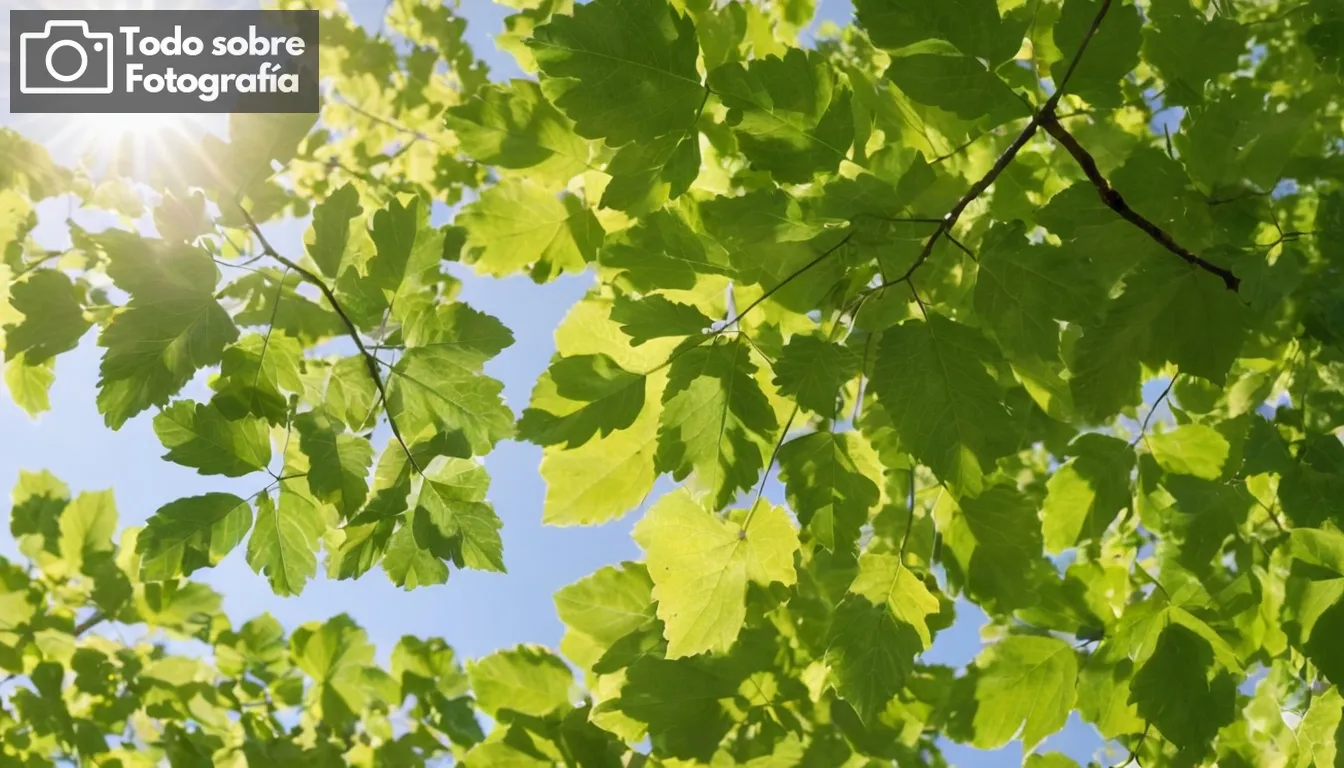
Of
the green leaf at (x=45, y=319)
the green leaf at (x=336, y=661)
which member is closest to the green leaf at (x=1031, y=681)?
the green leaf at (x=45, y=319)

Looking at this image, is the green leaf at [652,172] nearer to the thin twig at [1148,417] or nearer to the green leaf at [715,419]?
the green leaf at [715,419]

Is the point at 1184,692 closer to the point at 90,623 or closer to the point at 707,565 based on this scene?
the point at 707,565

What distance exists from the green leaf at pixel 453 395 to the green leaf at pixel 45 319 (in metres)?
0.64

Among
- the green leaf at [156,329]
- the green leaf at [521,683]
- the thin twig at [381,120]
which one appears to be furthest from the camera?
the thin twig at [381,120]

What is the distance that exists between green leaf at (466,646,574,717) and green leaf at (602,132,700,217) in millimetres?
1015

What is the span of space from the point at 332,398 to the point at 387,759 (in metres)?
1.53

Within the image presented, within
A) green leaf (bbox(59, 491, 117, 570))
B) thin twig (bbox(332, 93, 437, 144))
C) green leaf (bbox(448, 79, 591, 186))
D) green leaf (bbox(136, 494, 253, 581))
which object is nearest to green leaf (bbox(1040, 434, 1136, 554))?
green leaf (bbox(448, 79, 591, 186))

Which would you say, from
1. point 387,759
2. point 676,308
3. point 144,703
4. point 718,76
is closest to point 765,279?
point 676,308

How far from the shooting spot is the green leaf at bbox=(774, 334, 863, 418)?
1.08 m

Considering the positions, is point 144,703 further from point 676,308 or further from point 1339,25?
point 1339,25

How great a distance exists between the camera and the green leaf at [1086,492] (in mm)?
1398

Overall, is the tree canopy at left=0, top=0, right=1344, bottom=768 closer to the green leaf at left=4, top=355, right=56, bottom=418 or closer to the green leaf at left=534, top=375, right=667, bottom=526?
the green leaf at left=534, top=375, right=667, bottom=526

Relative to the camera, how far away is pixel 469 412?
122 centimetres

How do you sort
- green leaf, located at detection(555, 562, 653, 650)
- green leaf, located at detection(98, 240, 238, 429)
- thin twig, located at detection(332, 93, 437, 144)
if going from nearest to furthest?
green leaf, located at detection(98, 240, 238, 429)
green leaf, located at detection(555, 562, 653, 650)
thin twig, located at detection(332, 93, 437, 144)
